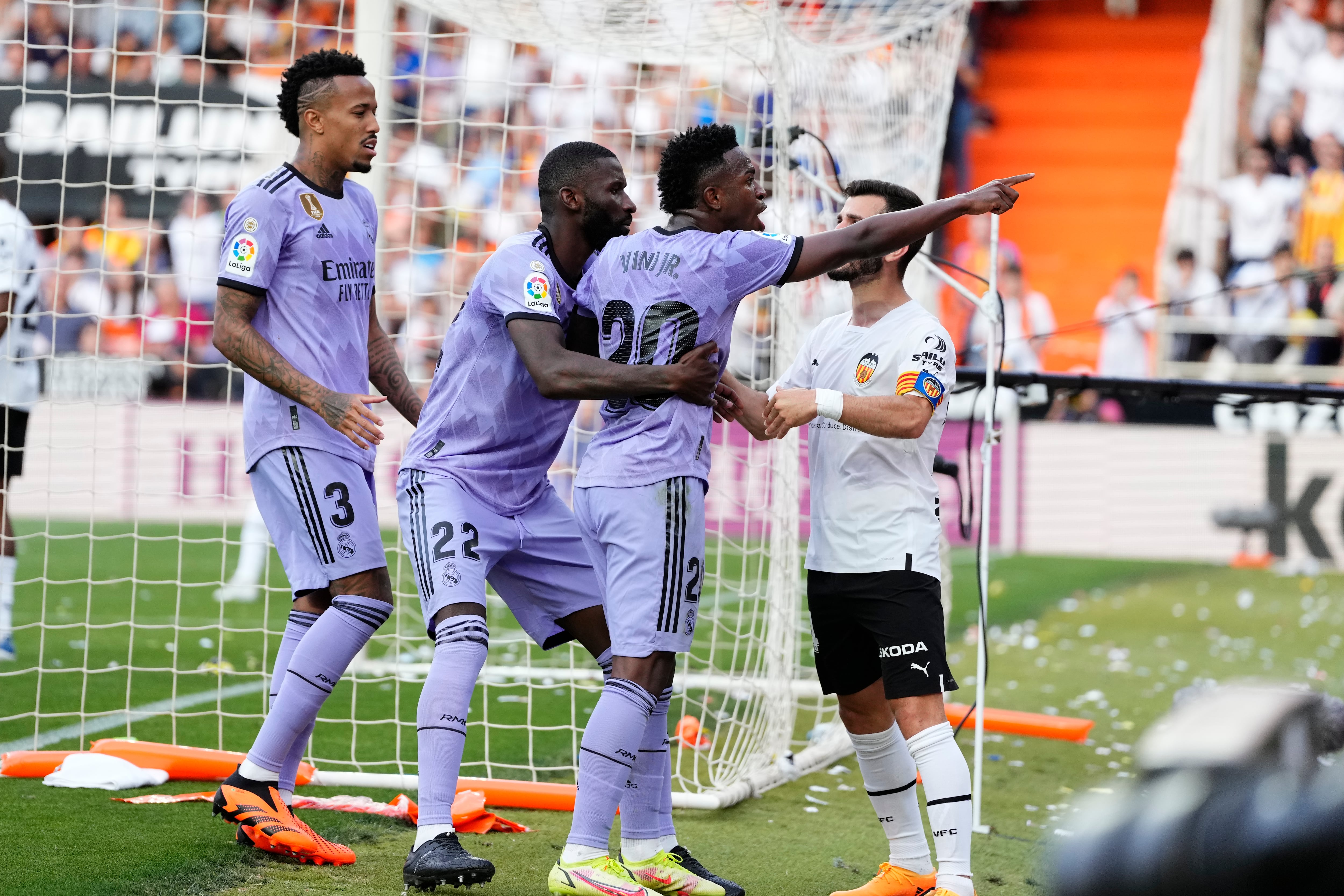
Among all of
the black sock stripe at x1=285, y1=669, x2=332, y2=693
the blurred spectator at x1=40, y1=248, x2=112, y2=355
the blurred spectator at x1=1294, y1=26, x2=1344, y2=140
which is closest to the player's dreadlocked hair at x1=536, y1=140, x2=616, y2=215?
the black sock stripe at x1=285, y1=669, x2=332, y2=693

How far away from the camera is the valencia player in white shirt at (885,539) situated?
3.80 m

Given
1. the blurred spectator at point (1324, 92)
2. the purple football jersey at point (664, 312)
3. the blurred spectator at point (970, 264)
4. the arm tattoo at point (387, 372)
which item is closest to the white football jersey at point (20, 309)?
the arm tattoo at point (387, 372)

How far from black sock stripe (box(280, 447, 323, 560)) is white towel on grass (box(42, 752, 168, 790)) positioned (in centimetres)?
134

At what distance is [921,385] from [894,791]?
1.16 m

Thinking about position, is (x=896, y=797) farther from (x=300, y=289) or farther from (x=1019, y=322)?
(x=1019, y=322)

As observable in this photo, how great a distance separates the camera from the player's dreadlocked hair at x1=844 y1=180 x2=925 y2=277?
4.14m

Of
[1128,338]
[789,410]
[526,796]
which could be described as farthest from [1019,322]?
[789,410]

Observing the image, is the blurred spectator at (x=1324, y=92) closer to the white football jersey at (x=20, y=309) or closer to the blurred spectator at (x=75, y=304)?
the blurred spectator at (x=75, y=304)

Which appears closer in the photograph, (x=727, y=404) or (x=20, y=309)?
(x=727, y=404)

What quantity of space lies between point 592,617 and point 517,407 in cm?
64

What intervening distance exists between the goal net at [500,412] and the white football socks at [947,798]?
0.88m

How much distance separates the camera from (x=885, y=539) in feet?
12.9

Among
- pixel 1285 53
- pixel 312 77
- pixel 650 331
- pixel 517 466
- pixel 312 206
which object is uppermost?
pixel 1285 53

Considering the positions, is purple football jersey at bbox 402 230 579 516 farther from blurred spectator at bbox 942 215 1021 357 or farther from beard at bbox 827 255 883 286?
blurred spectator at bbox 942 215 1021 357
